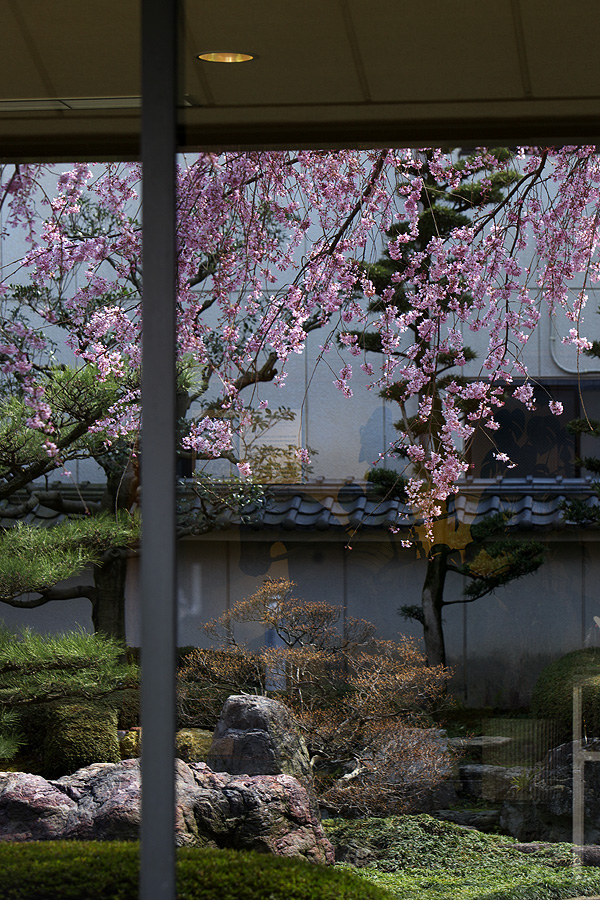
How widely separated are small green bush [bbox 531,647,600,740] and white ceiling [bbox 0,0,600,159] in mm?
1673

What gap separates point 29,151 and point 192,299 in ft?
2.41

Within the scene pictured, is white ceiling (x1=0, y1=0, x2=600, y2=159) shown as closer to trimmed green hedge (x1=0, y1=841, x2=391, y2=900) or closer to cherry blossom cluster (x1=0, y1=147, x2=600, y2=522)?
cherry blossom cluster (x1=0, y1=147, x2=600, y2=522)

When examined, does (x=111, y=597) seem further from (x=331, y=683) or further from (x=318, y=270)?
(x=318, y=270)

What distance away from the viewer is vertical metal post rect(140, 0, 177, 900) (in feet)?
3.80

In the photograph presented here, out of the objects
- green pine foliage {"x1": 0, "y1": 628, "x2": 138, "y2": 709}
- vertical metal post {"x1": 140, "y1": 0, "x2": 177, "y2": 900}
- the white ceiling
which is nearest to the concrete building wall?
green pine foliage {"x1": 0, "y1": 628, "x2": 138, "y2": 709}

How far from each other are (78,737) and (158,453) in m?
1.79

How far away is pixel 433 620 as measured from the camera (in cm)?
266

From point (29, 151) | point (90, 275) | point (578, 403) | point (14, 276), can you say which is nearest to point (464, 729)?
point (578, 403)

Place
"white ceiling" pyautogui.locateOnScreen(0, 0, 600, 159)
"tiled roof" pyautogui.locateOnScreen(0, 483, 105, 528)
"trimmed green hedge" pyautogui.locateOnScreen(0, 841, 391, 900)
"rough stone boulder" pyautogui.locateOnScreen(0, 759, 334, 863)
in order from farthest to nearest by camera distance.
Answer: "tiled roof" pyautogui.locateOnScreen(0, 483, 105, 528) → "rough stone boulder" pyautogui.locateOnScreen(0, 759, 334, 863) → "white ceiling" pyautogui.locateOnScreen(0, 0, 600, 159) → "trimmed green hedge" pyautogui.locateOnScreen(0, 841, 391, 900)

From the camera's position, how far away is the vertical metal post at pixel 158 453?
1.16 m

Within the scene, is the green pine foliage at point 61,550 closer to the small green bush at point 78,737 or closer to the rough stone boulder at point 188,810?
the small green bush at point 78,737

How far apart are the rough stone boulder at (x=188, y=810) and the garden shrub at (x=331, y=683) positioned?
0.47 ft

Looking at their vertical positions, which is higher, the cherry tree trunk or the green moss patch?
the cherry tree trunk

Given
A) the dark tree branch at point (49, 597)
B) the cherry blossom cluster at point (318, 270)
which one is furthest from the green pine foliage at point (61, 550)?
the cherry blossom cluster at point (318, 270)
